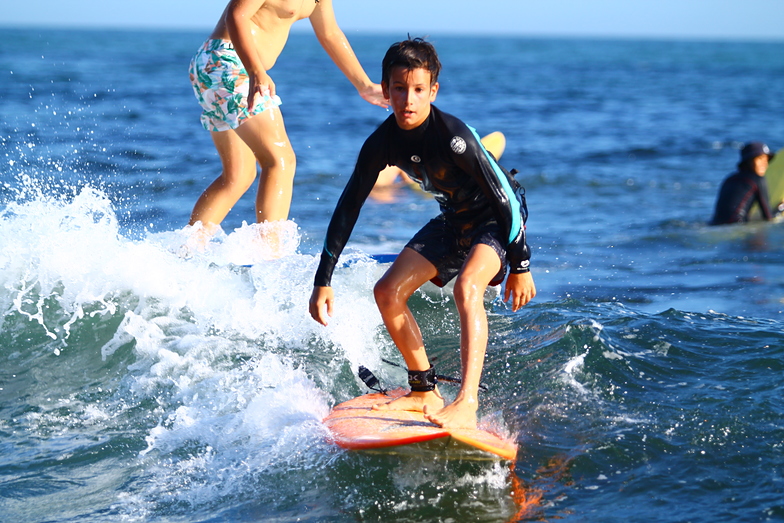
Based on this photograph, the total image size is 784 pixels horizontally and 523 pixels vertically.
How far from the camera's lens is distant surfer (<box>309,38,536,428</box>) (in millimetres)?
3352

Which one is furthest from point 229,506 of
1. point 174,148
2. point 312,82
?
point 312,82

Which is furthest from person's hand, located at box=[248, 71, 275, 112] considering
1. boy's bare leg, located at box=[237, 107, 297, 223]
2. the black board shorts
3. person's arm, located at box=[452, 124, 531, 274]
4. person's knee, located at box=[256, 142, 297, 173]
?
person's arm, located at box=[452, 124, 531, 274]

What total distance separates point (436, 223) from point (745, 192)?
6547 mm

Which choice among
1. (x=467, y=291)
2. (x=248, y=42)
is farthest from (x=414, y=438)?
(x=248, y=42)

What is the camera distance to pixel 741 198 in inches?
359

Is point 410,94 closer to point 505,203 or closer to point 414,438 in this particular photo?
point 505,203

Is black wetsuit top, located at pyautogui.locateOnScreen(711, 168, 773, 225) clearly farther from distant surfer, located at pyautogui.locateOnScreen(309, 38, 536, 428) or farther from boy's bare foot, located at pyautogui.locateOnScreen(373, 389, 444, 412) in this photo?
boy's bare foot, located at pyautogui.locateOnScreen(373, 389, 444, 412)

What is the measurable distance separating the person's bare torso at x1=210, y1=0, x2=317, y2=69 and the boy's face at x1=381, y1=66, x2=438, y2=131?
1723 millimetres

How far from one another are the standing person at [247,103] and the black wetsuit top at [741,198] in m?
5.62

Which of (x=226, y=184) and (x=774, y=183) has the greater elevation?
(x=226, y=184)

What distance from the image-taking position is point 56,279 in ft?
16.4

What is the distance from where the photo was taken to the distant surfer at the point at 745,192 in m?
9.12

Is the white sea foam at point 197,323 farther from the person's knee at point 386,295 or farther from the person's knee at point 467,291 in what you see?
the person's knee at point 467,291

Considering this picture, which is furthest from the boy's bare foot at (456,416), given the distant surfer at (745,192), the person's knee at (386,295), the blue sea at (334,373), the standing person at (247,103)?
the distant surfer at (745,192)
